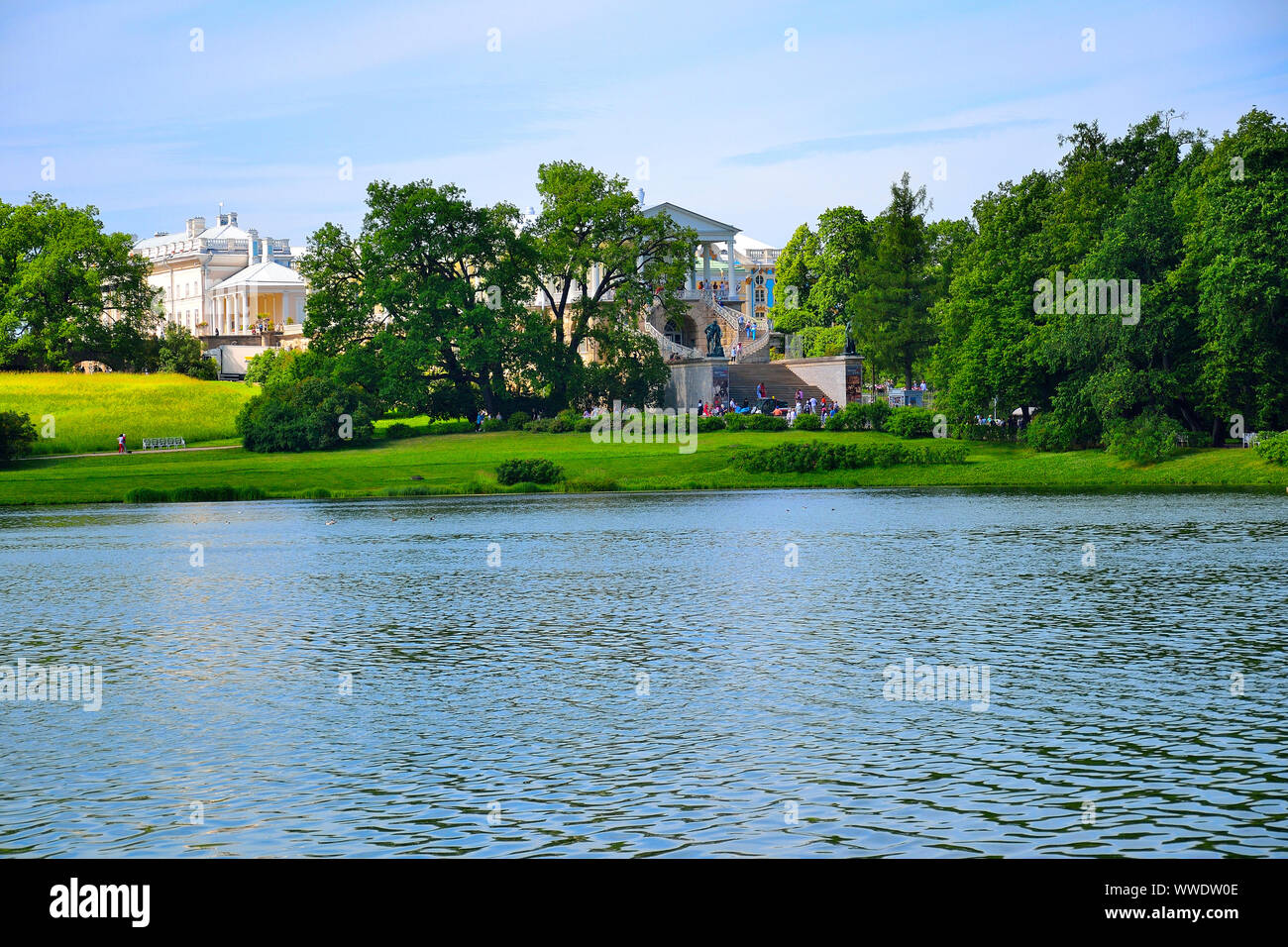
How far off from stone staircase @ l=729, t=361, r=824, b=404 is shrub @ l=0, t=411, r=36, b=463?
43.7 metres

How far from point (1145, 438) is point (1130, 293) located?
6.74 metres

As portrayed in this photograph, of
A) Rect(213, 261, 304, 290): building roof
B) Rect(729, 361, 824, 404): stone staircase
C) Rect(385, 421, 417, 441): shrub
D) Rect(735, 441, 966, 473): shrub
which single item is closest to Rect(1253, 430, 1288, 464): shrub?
Rect(735, 441, 966, 473): shrub

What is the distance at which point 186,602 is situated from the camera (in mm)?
30188

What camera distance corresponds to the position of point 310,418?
77938mm

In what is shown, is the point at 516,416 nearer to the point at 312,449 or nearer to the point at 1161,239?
the point at 312,449

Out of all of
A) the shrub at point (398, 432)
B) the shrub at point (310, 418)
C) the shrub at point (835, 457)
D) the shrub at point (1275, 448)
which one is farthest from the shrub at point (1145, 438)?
the shrub at point (310, 418)

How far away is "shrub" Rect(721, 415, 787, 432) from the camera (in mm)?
78562

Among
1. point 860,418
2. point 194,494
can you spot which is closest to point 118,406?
point 194,494

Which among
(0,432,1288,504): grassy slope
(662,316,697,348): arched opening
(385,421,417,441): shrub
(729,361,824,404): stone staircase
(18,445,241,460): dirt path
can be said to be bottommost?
(0,432,1288,504): grassy slope

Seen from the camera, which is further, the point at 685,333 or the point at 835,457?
the point at 685,333

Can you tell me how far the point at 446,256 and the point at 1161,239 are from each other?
4104 cm

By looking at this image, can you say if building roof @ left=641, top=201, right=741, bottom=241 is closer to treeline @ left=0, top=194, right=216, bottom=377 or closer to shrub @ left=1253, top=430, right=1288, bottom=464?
treeline @ left=0, top=194, right=216, bottom=377

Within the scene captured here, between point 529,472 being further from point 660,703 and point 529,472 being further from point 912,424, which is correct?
point 660,703
